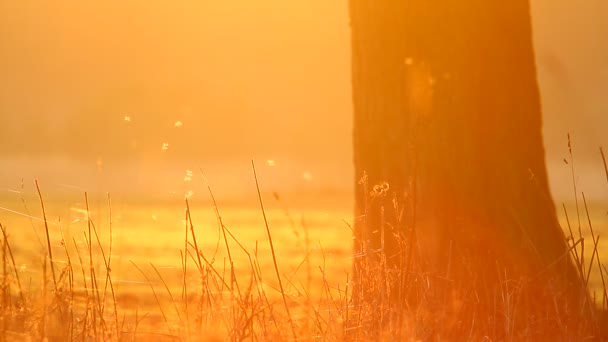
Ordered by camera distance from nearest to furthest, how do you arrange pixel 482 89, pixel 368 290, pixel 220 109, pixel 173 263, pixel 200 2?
pixel 368 290 → pixel 482 89 → pixel 220 109 → pixel 173 263 → pixel 200 2

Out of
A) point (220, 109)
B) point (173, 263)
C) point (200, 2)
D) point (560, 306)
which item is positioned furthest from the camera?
point (200, 2)

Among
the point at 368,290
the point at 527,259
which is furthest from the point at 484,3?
the point at 368,290

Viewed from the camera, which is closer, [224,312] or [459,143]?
[224,312]

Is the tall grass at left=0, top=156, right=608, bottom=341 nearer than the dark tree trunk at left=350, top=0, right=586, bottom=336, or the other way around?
the tall grass at left=0, top=156, right=608, bottom=341

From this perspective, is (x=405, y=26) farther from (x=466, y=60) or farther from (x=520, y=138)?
(x=520, y=138)

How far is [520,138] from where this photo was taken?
14.5ft

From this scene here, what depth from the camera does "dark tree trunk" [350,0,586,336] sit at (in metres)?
4.21

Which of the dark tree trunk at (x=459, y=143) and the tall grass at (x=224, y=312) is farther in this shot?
the dark tree trunk at (x=459, y=143)

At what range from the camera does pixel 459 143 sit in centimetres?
429

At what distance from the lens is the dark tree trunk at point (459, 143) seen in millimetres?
4211

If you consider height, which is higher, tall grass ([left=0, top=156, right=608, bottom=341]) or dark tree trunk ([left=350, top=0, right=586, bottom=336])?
dark tree trunk ([left=350, top=0, right=586, bottom=336])

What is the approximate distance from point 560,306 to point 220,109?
2348mm

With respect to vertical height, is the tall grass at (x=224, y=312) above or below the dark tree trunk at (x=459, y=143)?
below

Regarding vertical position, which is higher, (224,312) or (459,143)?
(459,143)
